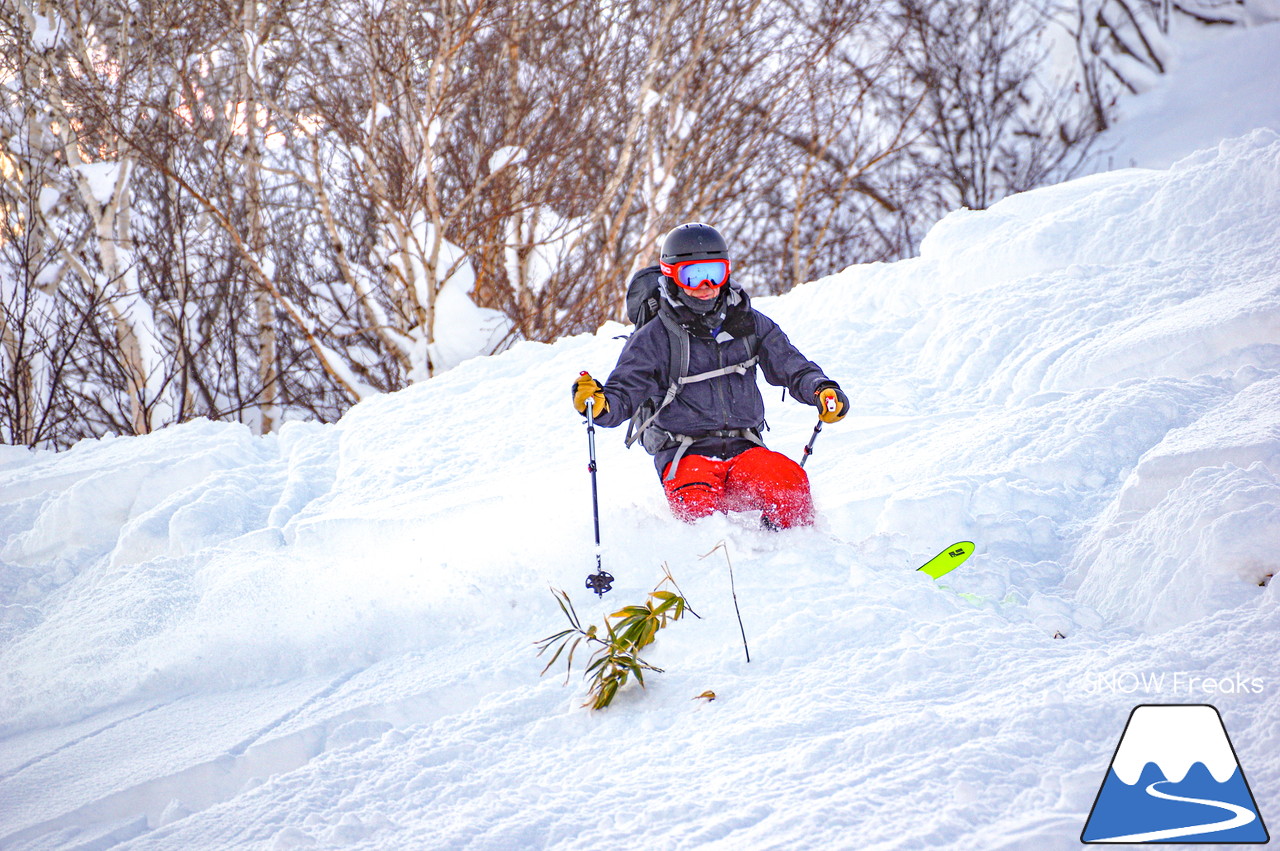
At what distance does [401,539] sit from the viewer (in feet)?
12.3

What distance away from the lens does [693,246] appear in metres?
3.36

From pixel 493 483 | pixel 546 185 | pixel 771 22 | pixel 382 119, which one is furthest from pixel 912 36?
pixel 493 483

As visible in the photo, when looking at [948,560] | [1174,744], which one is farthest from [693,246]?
[1174,744]

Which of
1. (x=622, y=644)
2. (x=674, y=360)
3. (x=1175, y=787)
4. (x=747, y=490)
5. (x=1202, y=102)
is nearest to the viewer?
(x=1175, y=787)

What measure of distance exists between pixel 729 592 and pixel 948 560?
88cm

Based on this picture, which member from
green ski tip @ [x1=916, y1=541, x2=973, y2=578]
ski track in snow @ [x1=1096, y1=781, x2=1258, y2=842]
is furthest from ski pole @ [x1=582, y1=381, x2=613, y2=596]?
ski track in snow @ [x1=1096, y1=781, x2=1258, y2=842]

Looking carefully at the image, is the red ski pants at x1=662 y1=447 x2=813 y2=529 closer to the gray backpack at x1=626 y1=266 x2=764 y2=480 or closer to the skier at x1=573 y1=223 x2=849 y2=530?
the skier at x1=573 y1=223 x2=849 y2=530

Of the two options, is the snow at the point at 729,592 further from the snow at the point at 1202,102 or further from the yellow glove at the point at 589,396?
the snow at the point at 1202,102

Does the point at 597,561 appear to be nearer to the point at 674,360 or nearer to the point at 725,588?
the point at 725,588

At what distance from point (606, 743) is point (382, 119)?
7927 millimetres

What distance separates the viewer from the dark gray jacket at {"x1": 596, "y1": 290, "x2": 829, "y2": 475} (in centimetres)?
342

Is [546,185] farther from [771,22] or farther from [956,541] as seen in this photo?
[956,541]

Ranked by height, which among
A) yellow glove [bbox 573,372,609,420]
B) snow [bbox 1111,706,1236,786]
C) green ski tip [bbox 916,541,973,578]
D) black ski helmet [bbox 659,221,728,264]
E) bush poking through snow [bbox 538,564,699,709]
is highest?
black ski helmet [bbox 659,221,728,264]

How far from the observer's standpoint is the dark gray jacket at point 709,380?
3.42 metres
